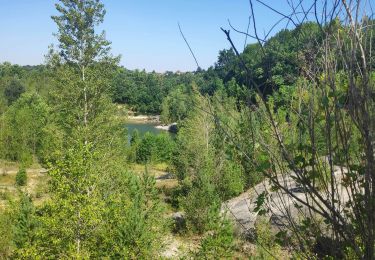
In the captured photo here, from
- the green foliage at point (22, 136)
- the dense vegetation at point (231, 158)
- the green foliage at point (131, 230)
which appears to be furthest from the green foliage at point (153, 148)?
the green foliage at point (131, 230)

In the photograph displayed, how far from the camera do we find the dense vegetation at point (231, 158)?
95.4 inches

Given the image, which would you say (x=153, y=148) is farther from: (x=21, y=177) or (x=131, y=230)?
(x=131, y=230)

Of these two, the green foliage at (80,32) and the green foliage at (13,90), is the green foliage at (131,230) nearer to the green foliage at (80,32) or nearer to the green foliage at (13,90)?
the green foliage at (80,32)

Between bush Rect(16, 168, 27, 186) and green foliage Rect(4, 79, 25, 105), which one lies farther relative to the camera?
green foliage Rect(4, 79, 25, 105)

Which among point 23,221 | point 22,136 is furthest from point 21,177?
point 23,221

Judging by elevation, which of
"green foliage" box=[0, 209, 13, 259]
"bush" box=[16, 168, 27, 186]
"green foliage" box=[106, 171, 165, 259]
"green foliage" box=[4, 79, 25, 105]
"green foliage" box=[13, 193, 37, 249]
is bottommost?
"bush" box=[16, 168, 27, 186]

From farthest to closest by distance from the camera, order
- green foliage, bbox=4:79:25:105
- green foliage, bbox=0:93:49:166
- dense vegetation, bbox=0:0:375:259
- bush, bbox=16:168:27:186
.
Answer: green foliage, bbox=4:79:25:105, green foliage, bbox=0:93:49:166, bush, bbox=16:168:27:186, dense vegetation, bbox=0:0:375:259

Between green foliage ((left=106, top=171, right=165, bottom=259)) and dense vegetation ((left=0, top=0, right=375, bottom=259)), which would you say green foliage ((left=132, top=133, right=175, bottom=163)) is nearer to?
dense vegetation ((left=0, top=0, right=375, bottom=259))

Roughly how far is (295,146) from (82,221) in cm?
822

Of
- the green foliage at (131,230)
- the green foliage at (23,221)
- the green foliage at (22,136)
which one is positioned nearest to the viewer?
the green foliage at (131,230)

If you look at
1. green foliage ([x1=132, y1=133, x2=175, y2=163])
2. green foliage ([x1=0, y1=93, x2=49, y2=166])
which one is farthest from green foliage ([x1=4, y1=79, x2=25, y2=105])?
green foliage ([x1=132, y1=133, x2=175, y2=163])

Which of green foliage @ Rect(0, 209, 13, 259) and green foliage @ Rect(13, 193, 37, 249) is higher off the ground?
green foliage @ Rect(13, 193, 37, 249)

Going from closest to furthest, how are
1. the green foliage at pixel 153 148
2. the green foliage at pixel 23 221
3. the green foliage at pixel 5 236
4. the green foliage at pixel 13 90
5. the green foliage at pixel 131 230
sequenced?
the green foliage at pixel 131 230 → the green foliage at pixel 23 221 → the green foliage at pixel 5 236 → the green foliage at pixel 153 148 → the green foliage at pixel 13 90

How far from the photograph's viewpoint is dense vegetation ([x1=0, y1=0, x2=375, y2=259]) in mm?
2424
